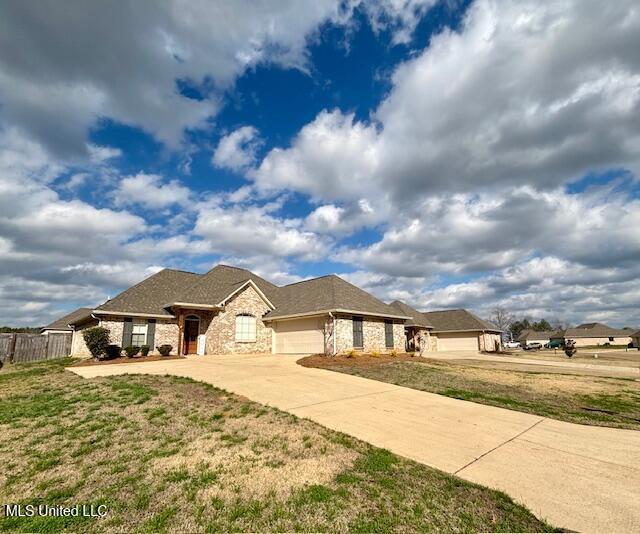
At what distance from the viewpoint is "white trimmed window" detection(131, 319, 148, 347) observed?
67.3 feet

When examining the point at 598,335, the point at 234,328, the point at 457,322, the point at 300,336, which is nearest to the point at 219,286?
the point at 234,328

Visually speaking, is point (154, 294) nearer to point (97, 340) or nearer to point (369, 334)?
point (97, 340)

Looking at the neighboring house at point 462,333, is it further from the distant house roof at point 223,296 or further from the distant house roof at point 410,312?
the distant house roof at point 223,296

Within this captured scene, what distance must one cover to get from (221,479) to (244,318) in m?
19.6

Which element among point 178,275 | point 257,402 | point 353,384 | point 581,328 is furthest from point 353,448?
point 581,328

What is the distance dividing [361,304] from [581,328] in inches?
3329

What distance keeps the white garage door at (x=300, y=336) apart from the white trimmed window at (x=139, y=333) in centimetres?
845

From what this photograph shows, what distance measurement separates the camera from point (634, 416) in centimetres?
841

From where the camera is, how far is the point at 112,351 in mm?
19234

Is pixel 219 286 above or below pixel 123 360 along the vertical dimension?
above

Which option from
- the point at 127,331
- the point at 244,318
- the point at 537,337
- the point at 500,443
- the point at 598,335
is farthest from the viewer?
the point at 537,337

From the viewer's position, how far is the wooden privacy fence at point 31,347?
21172 mm

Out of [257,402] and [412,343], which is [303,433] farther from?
[412,343]

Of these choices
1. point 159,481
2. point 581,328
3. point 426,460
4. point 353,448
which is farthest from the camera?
point 581,328
